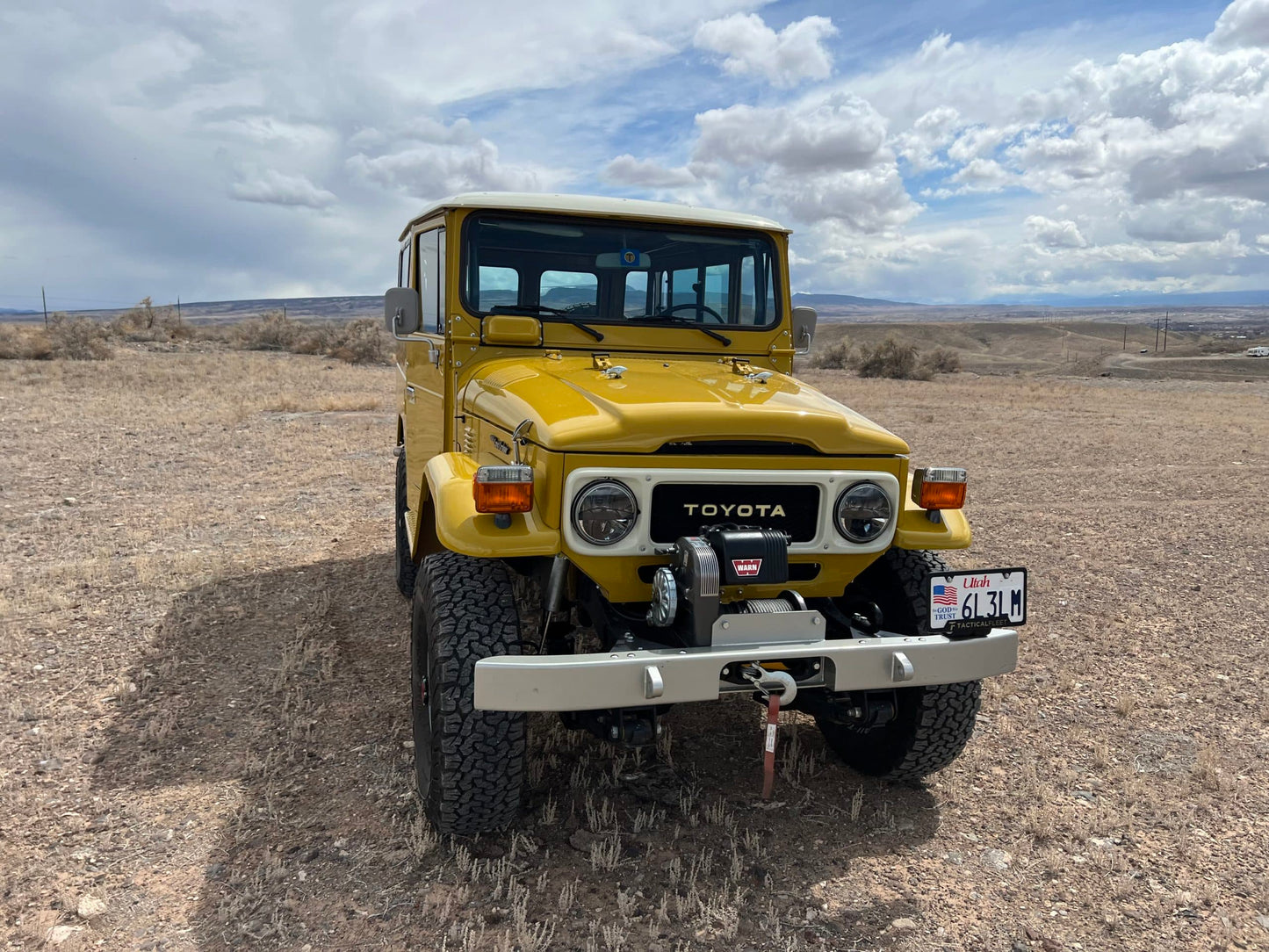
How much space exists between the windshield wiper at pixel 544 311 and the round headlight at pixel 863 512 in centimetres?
160

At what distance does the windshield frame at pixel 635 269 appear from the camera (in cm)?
427

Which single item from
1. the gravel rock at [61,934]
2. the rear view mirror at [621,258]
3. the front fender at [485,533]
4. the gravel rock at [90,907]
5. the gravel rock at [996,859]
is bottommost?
A: the gravel rock at [996,859]

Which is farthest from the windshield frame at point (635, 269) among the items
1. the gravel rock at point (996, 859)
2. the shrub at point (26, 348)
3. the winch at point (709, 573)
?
the shrub at point (26, 348)

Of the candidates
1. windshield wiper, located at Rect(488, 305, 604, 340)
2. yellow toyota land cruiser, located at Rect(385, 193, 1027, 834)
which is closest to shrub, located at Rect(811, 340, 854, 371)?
windshield wiper, located at Rect(488, 305, 604, 340)

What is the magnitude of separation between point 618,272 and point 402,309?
41.6 inches

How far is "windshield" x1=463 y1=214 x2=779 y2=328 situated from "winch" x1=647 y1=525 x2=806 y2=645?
1742 mm

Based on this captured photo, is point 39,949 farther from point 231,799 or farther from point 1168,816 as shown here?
point 1168,816

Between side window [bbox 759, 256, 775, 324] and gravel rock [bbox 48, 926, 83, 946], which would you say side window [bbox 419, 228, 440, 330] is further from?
gravel rock [bbox 48, 926, 83, 946]

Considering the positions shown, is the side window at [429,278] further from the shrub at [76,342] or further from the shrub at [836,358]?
the shrub at [836,358]

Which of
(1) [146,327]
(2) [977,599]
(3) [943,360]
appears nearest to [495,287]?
(2) [977,599]

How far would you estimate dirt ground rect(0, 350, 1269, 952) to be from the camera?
9.44ft

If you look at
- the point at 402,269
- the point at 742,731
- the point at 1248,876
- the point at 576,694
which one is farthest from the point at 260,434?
the point at 1248,876

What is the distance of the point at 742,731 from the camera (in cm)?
420

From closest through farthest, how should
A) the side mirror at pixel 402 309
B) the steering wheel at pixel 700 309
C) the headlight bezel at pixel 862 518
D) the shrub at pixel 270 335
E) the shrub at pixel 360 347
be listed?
the headlight bezel at pixel 862 518, the side mirror at pixel 402 309, the steering wheel at pixel 700 309, the shrub at pixel 360 347, the shrub at pixel 270 335
